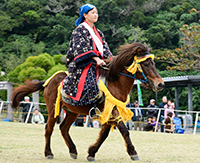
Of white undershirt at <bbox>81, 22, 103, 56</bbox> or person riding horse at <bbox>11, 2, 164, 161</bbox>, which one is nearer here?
person riding horse at <bbox>11, 2, 164, 161</bbox>

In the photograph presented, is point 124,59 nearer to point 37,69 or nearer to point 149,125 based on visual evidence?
point 149,125

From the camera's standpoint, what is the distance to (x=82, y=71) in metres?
5.02

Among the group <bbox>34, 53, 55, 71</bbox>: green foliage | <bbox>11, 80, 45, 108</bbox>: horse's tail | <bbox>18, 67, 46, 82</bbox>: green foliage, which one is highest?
<bbox>34, 53, 55, 71</bbox>: green foliage

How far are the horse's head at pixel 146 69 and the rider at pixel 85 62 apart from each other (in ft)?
A: 1.76

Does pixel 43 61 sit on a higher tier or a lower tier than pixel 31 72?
higher

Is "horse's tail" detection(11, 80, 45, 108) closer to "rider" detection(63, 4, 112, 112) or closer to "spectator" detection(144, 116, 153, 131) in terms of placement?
"rider" detection(63, 4, 112, 112)

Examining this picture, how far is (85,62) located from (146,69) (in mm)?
943

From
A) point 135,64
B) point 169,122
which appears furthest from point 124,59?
point 169,122

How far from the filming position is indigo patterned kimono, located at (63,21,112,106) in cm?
487

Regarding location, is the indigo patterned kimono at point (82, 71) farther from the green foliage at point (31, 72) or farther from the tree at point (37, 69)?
the green foliage at point (31, 72)

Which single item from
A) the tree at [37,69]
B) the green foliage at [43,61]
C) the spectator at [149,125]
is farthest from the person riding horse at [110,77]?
the green foliage at [43,61]

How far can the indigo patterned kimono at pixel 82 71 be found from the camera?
4.87 metres

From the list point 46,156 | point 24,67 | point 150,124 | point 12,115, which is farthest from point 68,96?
point 24,67

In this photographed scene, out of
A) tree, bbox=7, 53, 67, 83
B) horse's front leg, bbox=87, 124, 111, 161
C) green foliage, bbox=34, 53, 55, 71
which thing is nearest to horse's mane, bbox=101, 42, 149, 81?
horse's front leg, bbox=87, 124, 111, 161
